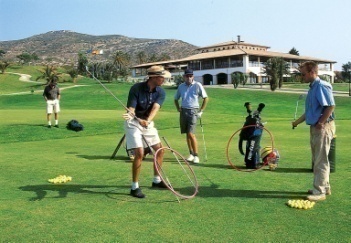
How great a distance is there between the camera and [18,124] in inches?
766

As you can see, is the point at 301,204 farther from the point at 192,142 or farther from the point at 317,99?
the point at 192,142

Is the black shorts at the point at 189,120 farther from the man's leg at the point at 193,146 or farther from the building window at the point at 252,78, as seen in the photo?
the building window at the point at 252,78

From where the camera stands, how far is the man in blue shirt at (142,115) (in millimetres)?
7535

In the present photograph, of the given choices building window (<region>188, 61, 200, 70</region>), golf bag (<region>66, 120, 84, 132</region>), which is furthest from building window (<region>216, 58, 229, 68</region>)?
golf bag (<region>66, 120, 84, 132</region>)

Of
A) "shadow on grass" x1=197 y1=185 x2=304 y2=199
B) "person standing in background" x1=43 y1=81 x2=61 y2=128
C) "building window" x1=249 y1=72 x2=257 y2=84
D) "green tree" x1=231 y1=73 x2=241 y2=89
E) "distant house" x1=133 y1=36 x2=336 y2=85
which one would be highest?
"distant house" x1=133 y1=36 x2=336 y2=85

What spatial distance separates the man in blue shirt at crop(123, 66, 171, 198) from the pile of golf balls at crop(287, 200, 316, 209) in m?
2.56

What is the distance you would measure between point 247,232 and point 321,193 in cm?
228

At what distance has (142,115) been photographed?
7.89 m

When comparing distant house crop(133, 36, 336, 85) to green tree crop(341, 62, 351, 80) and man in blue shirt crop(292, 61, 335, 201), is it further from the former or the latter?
man in blue shirt crop(292, 61, 335, 201)

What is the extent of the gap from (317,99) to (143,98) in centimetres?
310

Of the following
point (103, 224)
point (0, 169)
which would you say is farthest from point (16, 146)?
point (103, 224)

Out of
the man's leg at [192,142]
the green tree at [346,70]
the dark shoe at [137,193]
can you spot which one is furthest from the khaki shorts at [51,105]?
the green tree at [346,70]

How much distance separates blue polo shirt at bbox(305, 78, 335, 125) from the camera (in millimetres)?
7023

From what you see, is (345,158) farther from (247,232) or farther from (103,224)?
(103,224)
